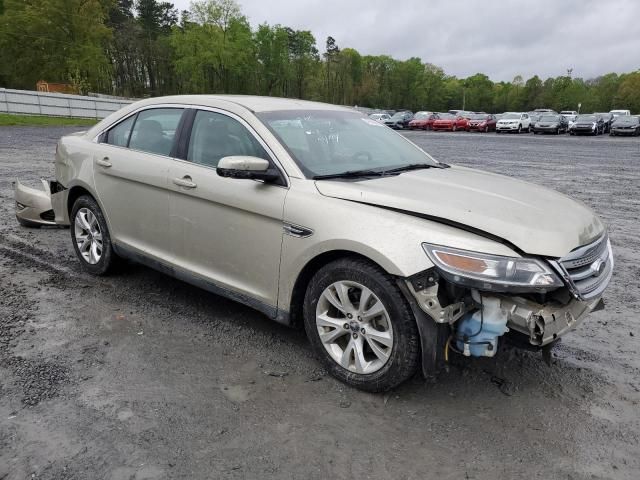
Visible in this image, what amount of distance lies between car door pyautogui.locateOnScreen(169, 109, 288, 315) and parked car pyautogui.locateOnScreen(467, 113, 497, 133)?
42.4m

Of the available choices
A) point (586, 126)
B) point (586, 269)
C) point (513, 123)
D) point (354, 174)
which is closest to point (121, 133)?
point (354, 174)

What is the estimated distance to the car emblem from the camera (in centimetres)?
310

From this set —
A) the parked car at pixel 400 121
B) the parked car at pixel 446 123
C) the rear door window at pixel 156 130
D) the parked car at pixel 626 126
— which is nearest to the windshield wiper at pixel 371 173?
the rear door window at pixel 156 130

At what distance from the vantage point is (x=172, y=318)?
13.9 feet

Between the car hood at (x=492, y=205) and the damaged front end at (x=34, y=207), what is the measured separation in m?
4.74

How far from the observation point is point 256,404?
10.1 ft

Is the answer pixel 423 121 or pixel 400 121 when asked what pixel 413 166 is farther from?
pixel 400 121

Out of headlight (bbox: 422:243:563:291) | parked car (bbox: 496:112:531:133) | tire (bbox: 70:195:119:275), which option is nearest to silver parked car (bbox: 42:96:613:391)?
headlight (bbox: 422:243:563:291)

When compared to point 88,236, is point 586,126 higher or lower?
higher

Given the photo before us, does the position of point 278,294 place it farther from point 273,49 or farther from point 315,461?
point 273,49

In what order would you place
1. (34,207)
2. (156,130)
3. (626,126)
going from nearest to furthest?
1. (156,130)
2. (34,207)
3. (626,126)

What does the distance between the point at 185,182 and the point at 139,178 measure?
0.62 metres

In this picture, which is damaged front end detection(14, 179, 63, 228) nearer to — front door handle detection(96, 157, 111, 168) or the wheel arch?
the wheel arch

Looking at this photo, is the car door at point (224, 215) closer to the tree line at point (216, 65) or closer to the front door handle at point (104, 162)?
the front door handle at point (104, 162)
